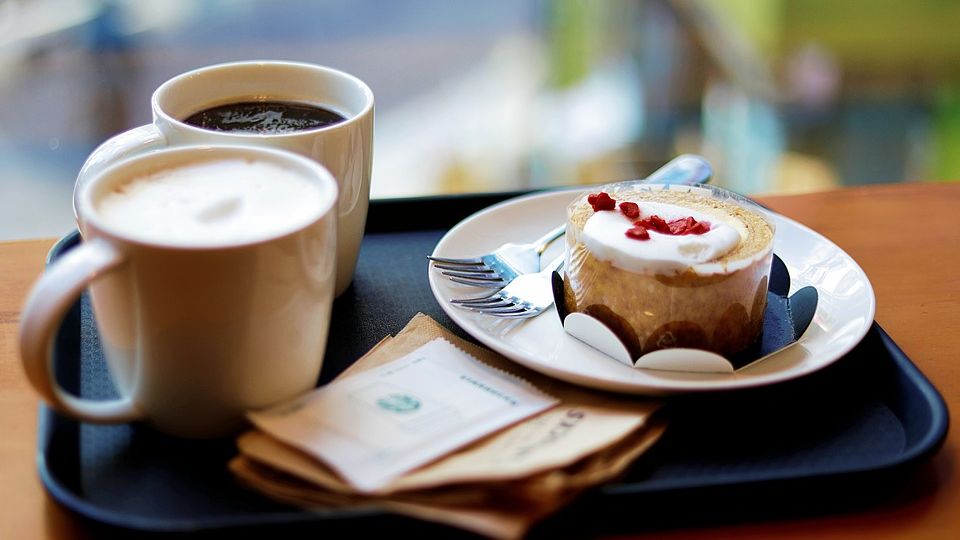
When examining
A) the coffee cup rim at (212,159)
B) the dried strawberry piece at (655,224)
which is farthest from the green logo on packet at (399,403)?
the dried strawberry piece at (655,224)

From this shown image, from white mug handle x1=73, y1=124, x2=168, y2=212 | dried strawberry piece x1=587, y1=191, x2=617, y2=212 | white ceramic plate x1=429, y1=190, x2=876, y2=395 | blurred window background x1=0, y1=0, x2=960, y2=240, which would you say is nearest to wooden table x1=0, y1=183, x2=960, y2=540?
white ceramic plate x1=429, y1=190, x2=876, y2=395

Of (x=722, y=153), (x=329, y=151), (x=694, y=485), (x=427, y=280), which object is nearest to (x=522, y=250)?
(x=427, y=280)

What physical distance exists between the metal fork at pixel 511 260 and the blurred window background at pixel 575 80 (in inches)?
45.0

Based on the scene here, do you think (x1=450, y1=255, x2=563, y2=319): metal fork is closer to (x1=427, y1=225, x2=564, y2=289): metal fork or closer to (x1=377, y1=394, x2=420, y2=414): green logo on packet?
(x1=427, y1=225, x2=564, y2=289): metal fork

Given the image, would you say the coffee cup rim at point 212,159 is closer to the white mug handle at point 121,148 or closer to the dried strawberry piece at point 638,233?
the white mug handle at point 121,148

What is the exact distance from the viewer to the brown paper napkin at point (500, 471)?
A: 63 centimetres

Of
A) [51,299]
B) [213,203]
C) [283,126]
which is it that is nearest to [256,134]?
[283,126]

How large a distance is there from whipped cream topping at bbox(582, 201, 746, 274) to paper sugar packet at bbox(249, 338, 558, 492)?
133 millimetres

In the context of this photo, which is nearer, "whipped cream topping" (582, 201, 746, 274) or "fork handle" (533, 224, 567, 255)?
"whipped cream topping" (582, 201, 746, 274)

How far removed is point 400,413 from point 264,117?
33 centimetres

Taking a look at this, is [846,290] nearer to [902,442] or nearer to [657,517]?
[902,442]


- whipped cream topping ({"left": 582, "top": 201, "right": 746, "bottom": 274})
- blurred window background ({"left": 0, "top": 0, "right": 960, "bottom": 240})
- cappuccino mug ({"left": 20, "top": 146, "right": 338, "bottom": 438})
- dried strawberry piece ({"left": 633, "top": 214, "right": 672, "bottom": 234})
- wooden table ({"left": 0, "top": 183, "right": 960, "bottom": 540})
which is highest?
cappuccino mug ({"left": 20, "top": 146, "right": 338, "bottom": 438})

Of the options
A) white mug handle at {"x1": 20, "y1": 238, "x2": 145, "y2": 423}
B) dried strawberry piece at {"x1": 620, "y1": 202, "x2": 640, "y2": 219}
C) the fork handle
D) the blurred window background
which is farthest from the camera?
the blurred window background

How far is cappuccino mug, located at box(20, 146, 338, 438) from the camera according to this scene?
63 cm
